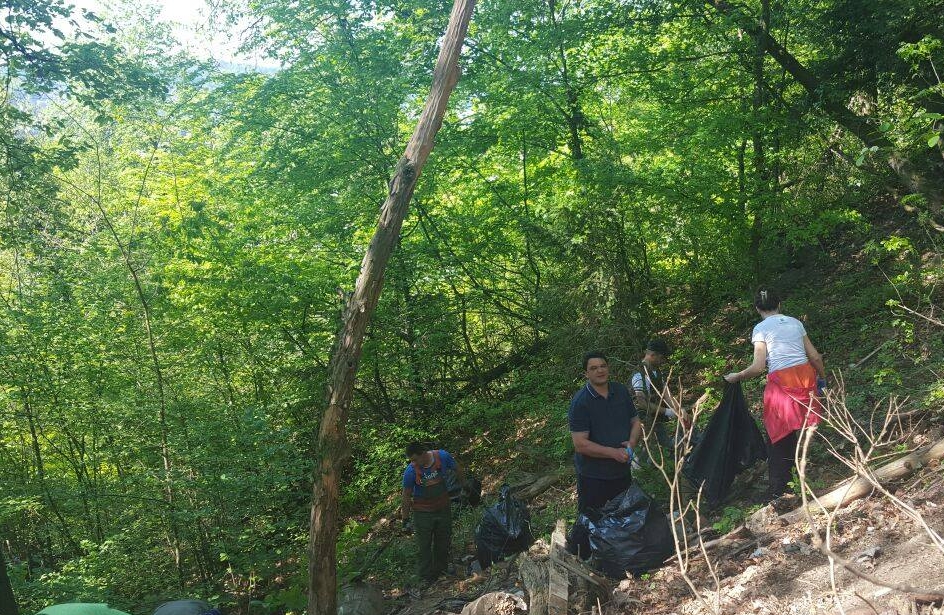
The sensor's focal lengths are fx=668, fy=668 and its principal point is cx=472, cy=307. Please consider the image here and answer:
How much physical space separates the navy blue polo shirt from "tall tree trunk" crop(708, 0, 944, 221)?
196 inches

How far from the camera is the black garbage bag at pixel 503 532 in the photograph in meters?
6.11

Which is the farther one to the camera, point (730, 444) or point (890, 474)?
point (730, 444)

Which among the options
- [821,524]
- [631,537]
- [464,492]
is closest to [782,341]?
[821,524]

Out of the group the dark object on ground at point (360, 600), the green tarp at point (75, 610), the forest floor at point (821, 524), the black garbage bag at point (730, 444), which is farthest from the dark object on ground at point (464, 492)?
the green tarp at point (75, 610)

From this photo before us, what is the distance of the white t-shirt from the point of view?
4.73 m

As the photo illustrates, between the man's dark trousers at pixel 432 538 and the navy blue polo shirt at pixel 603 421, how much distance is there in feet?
7.97

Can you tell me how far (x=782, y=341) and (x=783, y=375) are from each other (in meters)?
0.24

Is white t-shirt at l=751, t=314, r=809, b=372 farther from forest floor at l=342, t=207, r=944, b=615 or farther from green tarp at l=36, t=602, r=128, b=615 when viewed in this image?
green tarp at l=36, t=602, r=128, b=615

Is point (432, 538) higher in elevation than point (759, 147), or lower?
lower

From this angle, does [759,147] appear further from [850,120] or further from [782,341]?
[782,341]

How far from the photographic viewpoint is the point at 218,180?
10.9 m

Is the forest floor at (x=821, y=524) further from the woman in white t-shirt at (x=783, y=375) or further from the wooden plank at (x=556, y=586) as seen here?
the woman in white t-shirt at (x=783, y=375)

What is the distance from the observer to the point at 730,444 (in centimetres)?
538

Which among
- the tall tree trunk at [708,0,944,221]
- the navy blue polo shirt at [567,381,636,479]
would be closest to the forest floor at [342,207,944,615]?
the navy blue polo shirt at [567,381,636,479]
